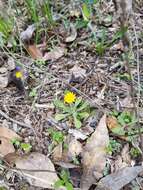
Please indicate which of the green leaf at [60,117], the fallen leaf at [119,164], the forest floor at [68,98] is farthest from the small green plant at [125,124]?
the green leaf at [60,117]

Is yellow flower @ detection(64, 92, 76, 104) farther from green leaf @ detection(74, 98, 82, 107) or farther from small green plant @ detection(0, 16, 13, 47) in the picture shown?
small green plant @ detection(0, 16, 13, 47)

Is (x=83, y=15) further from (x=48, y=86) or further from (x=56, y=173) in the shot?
(x=56, y=173)

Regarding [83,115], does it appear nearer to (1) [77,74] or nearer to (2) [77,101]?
(2) [77,101]

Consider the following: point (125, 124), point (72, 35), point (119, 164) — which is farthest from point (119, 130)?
point (72, 35)

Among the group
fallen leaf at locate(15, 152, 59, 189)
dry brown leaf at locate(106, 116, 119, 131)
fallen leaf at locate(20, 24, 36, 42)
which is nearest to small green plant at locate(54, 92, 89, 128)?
dry brown leaf at locate(106, 116, 119, 131)

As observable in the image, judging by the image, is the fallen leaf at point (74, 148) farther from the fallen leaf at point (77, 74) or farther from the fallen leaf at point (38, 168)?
the fallen leaf at point (77, 74)

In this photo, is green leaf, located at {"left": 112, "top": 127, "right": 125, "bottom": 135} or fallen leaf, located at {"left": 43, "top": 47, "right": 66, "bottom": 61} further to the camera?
fallen leaf, located at {"left": 43, "top": 47, "right": 66, "bottom": 61}

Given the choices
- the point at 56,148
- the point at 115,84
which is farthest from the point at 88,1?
the point at 56,148
